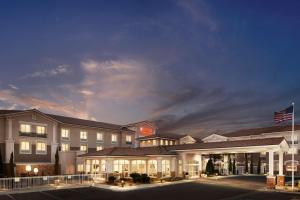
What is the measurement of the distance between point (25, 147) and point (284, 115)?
35377 millimetres

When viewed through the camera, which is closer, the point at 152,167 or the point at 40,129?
the point at 152,167

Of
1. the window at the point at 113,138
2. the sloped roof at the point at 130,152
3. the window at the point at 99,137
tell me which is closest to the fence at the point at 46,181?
the sloped roof at the point at 130,152

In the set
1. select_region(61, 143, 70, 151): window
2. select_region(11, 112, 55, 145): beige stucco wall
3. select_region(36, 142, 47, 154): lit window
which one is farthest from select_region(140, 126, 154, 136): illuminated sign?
select_region(36, 142, 47, 154): lit window

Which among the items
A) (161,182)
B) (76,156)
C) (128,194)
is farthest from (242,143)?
(76,156)

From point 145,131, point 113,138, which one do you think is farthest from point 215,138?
point 113,138

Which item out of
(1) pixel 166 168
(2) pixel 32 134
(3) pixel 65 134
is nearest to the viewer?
(1) pixel 166 168

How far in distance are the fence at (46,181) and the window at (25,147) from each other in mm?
9081

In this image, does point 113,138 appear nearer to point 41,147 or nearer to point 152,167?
point 41,147

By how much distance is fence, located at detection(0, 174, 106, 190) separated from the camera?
1302 inches

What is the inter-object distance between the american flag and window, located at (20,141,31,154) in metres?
34.4

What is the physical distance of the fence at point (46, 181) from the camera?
33.1m

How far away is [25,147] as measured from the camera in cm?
4631

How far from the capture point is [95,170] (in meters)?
44.2

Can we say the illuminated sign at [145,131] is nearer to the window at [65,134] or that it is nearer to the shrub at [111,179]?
the window at [65,134]
